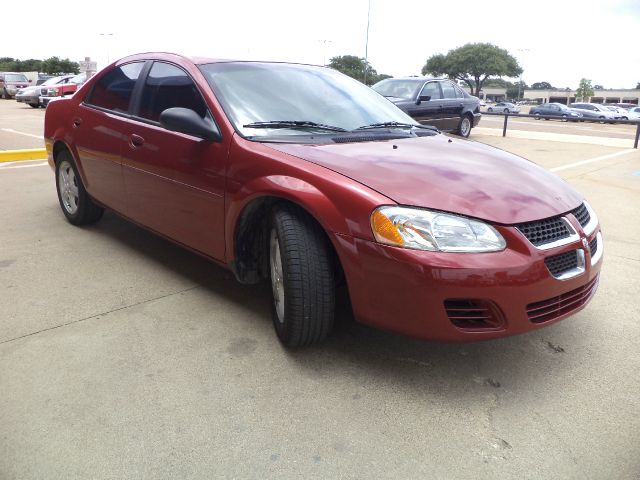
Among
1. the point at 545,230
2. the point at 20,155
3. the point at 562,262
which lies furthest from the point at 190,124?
the point at 20,155

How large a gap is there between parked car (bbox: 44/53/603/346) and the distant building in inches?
3936

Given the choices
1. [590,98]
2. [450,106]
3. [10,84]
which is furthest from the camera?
[590,98]

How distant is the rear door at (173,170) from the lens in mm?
3004

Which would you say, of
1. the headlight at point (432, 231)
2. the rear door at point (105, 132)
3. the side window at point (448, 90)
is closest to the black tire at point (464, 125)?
the side window at point (448, 90)

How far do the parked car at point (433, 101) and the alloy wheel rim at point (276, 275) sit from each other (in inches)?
337

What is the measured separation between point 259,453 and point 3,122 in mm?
16112

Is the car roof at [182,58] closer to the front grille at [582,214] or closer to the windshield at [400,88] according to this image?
the front grille at [582,214]

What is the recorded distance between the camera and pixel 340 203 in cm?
235

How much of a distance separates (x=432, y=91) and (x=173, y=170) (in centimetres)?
976

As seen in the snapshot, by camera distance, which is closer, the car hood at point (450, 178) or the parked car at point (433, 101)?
the car hood at point (450, 178)

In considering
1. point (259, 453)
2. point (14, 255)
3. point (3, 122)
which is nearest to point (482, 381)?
point (259, 453)

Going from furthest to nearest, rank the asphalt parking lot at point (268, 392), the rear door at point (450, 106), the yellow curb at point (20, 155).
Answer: the rear door at point (450, 106) → the yellow curb at point (20, 155) → the asphalt parking lot at point (268, 392)

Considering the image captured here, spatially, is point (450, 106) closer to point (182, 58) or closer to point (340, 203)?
point (182, 58)

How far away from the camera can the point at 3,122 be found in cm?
1501
